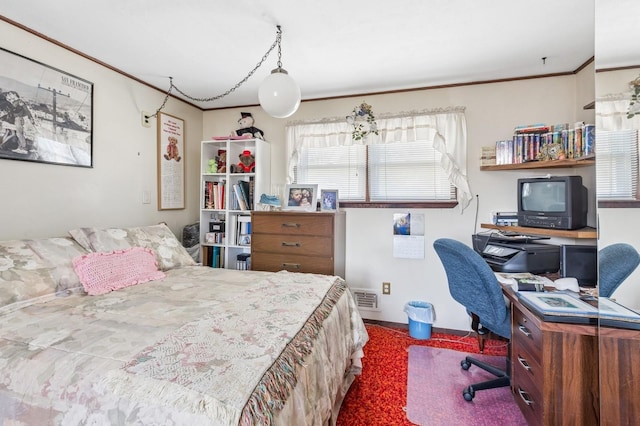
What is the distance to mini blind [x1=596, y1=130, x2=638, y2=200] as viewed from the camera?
96 centimetres

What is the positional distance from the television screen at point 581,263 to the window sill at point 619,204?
0.74 meters

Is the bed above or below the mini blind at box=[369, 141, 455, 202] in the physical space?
below

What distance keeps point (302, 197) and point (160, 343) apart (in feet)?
6.59

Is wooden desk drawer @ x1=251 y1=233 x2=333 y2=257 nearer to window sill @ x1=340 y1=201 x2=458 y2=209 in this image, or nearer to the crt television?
window sill @ x1=340 y1=201 x2=458 y2=209

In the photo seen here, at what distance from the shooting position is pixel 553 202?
6.57 ft

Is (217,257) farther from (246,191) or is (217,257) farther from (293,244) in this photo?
(293,244)

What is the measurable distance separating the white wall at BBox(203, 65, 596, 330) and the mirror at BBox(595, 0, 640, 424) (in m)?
1.58

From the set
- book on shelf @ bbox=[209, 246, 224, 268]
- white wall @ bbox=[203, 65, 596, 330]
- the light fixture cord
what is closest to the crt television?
white wall @ bbox=[203, 65, 596, 330]

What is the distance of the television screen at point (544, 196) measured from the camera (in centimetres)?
195

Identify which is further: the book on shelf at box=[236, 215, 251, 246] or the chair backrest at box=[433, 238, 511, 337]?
the book on shelf at box=[236, 215, 251, 246]

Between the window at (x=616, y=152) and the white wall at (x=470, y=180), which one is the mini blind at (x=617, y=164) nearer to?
the window at (x=616, y=152)

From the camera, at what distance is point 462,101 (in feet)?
8.91

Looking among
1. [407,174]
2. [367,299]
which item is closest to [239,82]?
[407,174]

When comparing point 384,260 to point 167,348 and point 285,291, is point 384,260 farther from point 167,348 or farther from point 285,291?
point 167,348
